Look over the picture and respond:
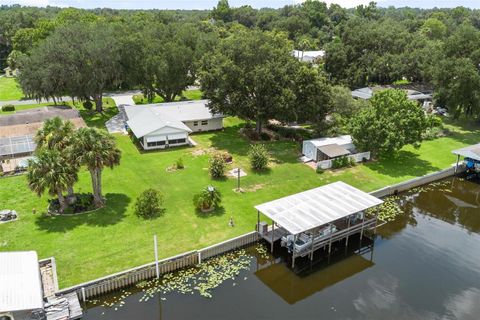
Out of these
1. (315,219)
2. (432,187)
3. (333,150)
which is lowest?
(432,187)

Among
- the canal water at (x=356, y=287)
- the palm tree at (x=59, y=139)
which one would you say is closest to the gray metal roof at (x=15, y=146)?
the palm tree at (x=59, y=139)

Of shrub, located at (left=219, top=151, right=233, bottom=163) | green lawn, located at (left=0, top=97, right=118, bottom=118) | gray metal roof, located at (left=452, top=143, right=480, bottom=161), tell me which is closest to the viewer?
gray metal roof, located at (left=452, top=143, right=480, bottom=161)

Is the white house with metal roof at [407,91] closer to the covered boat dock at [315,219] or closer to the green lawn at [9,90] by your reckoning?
the covered boat dock at [315,219]

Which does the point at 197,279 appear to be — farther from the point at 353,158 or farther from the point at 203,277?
the point at 353,158

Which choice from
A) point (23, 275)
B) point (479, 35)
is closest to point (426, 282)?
point (23, 275)

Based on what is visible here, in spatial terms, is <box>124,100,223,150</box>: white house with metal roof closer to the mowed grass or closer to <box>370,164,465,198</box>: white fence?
the mowed grass

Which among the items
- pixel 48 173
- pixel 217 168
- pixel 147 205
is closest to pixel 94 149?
pixel 48 173

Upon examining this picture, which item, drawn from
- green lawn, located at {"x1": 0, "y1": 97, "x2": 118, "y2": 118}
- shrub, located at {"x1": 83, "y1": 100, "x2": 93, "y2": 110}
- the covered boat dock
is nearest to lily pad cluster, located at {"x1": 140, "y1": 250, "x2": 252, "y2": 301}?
the covered boat dock
